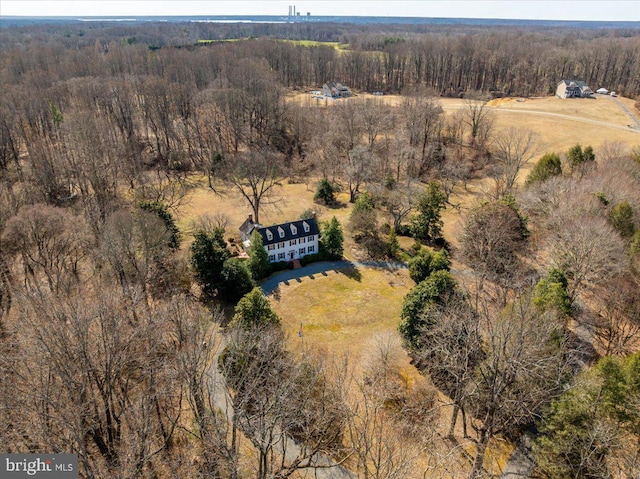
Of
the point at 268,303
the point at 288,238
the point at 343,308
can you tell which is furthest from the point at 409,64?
the point at 268,303

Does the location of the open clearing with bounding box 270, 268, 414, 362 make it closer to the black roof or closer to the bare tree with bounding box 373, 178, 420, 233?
the black roof

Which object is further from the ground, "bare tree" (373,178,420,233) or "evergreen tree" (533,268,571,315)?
"evergreen tree" (533,268,571,315)

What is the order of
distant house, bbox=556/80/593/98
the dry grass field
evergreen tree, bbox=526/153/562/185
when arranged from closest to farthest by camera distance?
1. the dry grass field
2. evergreen tree, bbox=526/153/562/185
3. distant house, bbox=556/80/593/98

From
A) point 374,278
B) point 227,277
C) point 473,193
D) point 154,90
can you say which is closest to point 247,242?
point 227,277

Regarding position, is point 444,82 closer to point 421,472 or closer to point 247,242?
point 247,242

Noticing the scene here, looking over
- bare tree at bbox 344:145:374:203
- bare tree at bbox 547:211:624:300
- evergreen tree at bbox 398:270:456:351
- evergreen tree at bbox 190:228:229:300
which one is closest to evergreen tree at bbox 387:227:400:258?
evergreen tree at bbox 398:270:456:351

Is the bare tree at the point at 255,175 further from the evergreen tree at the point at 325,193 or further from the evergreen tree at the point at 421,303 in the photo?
the evergreen tree at the point at 421,303
